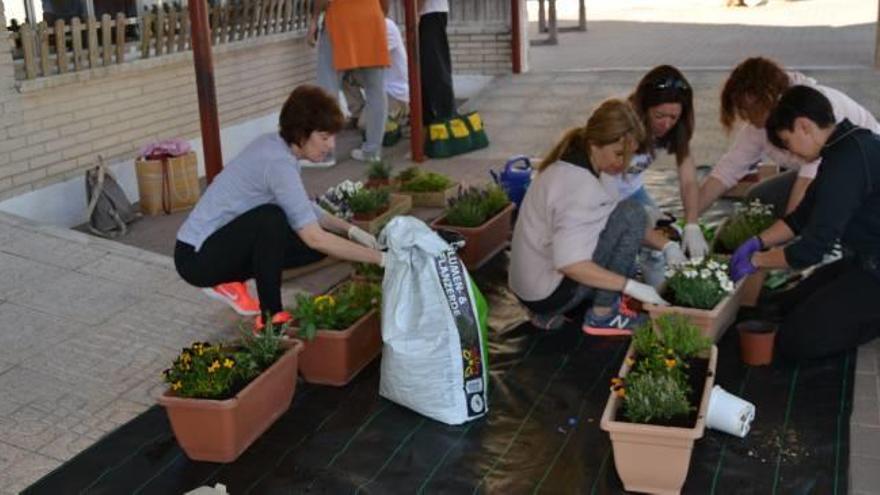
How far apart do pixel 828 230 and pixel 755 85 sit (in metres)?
1.00

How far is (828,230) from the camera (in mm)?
4105

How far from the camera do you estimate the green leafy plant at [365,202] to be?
6.18 meters

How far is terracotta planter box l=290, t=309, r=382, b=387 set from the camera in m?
4.22

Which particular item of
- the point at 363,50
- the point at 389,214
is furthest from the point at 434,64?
the point at 389,214

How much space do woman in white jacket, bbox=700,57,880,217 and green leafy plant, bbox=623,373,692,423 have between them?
1.60 meters

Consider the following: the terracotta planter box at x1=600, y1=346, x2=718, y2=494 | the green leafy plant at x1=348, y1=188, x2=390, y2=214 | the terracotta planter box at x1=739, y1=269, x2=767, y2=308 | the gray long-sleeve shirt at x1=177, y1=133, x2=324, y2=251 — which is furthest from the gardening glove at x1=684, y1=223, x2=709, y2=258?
the green leafy plant at x1=348, y1=188, x2=390, y2=214

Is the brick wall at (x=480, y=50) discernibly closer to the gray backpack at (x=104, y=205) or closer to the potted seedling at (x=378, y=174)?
the potted seedling at (x=378, y=174)

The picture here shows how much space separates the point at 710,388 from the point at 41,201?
485cm

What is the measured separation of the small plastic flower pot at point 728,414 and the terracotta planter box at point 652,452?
302 mm

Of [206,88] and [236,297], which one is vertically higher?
[206,88]

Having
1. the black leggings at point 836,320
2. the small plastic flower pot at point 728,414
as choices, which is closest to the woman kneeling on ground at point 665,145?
the black leggings at point 836,320

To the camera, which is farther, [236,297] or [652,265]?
[652,265]

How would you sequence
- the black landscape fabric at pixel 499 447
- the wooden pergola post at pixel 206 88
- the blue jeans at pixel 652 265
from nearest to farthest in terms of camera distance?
the black landscape fabric at pixel 499 447 < the blue jeans at pixel 652 265 < the wooden pergola post at pixel 206 88

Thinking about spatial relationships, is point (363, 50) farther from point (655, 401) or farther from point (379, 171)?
point (655, 401)
